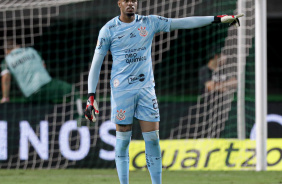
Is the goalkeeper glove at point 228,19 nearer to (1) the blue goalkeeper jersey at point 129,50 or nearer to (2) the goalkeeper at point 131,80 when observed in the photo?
(2) the goalkeeper at point 131,80

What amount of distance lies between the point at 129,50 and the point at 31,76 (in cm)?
455

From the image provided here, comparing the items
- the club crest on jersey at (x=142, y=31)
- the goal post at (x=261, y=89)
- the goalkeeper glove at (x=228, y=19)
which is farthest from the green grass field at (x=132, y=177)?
the goalkeeper glove at (x=228, y=19)

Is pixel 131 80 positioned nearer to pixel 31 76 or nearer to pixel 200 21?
pixel 200 21

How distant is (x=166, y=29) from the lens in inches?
217

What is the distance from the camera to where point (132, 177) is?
290 inches

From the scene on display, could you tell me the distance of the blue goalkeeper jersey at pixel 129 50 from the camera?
17.6 feet

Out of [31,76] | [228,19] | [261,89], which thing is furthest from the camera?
[31,76]

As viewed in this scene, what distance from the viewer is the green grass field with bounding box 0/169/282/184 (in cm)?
695

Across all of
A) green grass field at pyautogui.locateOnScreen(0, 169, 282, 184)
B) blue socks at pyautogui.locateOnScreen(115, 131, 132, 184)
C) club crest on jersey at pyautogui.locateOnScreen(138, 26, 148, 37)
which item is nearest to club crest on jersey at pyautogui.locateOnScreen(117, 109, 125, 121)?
blue socks at pyautogui.locateOnScreen(115, 131, 132, 184)

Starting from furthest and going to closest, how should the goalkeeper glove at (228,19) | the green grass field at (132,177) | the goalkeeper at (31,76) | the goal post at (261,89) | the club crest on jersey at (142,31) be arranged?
the goalkeeper at (31,76), the goal post at (261,89), the green grass field at (132,177), the club crest on jersey at (142,31), the goalkeeper glove at (228,19)

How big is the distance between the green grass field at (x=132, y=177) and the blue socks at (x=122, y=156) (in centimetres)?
145

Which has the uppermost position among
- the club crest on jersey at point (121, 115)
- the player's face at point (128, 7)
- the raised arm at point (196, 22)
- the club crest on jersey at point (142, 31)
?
Result: the player's face at point (128, 7)

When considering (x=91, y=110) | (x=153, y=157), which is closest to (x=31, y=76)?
(x=91, y=110)

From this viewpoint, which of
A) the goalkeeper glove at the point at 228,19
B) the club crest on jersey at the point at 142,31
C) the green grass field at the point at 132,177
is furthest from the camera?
the green grass field at the point at 132,177
